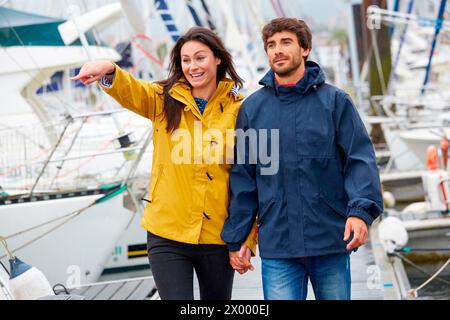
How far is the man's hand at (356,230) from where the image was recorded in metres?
3.41

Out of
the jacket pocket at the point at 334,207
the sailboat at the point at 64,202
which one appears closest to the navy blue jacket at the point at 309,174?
the jacket pocket at the point at 334,207

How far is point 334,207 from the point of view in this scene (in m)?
3.61

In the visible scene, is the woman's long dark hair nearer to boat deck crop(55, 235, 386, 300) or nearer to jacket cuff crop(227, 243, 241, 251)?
jacket cuff crop(227, 243, 241, 251)

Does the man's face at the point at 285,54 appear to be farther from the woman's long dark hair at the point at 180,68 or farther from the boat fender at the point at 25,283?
the boat fender at the point at 25,283

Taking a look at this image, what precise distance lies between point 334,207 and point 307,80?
57 cm

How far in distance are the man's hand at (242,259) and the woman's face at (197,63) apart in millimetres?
786

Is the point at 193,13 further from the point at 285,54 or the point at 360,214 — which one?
the point at 360,214

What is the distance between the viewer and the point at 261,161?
3.69 meters

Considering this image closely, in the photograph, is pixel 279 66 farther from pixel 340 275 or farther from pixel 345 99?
pixel 340 275

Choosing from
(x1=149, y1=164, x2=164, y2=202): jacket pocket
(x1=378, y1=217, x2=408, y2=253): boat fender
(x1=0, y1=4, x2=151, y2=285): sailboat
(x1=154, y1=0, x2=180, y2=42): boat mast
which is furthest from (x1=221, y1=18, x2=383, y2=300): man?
(x1=154, y1=0, x2=180, y2=42): boat mast

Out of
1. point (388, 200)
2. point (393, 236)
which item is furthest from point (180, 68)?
point (388, 200)

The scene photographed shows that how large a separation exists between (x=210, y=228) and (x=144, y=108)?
2.10 ft
